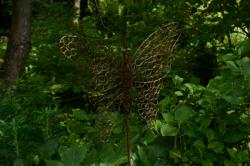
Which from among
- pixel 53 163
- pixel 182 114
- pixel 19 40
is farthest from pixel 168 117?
pixel 19 40

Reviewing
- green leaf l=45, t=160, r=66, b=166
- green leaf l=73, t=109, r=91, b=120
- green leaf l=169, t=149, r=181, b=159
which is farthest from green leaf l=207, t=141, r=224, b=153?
green leaf l=45, t=160, r=66, b=166

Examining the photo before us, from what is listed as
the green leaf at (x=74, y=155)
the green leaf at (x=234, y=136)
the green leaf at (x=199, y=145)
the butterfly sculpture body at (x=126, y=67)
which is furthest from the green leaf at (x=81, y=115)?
the green leaf at (x=234, y=136)

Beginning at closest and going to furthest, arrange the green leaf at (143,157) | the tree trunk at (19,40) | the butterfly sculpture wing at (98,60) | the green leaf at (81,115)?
the butterfly sculpture wing at (98,60)
the green leaf at (143,157)
the green leaf at (81,115)
the tree trunk at (19,40)

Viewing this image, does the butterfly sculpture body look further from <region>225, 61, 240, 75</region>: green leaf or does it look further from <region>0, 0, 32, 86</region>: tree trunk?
<region>0, 0, 32, 86</region>: tree trunk

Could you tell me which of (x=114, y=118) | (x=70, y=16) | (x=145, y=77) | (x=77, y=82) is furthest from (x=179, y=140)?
(x=70, y=16)

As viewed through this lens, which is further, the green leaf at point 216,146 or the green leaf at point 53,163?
the green leaf at point 216,146

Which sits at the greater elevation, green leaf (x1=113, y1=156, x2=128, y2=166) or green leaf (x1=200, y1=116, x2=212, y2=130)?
green leaf (x1=200, y1=116, x2=212, y2=130)

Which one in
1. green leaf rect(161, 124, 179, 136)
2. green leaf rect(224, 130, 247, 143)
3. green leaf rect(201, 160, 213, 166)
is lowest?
green leaf rect(201, 160, 213, 166)

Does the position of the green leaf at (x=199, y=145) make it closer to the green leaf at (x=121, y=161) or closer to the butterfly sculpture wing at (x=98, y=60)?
the green leaf at (x=121, y=161)
